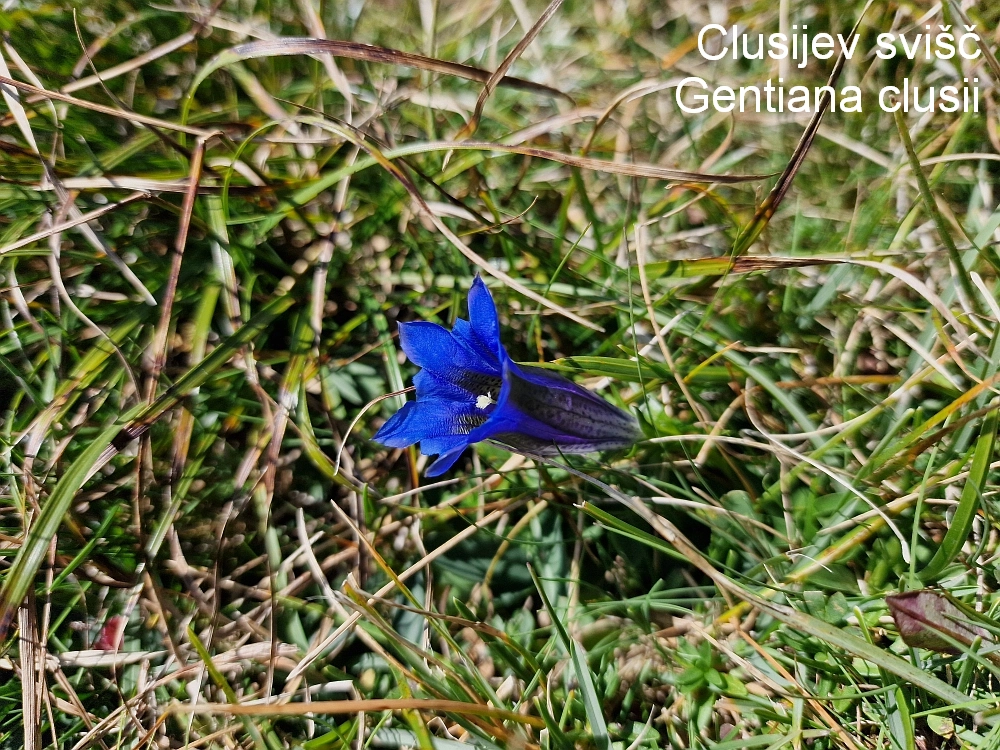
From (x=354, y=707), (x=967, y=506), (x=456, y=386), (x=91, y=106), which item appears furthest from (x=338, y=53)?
(x=967, y=506)

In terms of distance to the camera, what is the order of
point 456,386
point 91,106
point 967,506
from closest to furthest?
1. point 967,506
2. point 456,386
3. point 91,106

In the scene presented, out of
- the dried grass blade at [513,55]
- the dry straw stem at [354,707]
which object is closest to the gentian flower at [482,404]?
the dry straw stem at [354,707]

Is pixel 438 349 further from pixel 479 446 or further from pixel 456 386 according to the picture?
pixel 479 446

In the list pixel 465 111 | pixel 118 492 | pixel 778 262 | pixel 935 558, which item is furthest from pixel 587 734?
pixel 465 111

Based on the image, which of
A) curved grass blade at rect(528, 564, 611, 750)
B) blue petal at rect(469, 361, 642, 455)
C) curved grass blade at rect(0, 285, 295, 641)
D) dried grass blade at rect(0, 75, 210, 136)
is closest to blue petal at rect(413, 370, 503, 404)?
blue petal at rect(469, 361, 642, 455)

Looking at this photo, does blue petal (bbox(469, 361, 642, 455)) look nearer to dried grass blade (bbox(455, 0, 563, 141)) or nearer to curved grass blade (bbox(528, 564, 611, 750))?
curved grass blade (bbox(528, 564, 611, 750))

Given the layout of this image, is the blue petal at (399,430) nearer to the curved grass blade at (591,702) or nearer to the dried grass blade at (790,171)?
the curved grass blade at (591,702)

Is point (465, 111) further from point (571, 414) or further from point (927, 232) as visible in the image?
point (927, 232)

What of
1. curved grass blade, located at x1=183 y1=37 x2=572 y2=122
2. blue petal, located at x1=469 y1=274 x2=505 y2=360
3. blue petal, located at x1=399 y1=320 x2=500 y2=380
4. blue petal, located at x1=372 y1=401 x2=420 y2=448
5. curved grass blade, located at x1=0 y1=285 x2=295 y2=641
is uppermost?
curved grass blade, located at x1=183 y1=37 x2=572 y2=122

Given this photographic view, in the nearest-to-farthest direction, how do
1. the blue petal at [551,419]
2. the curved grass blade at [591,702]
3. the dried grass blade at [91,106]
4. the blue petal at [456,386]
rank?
the blue petal at [551,419], the curved grass blade at [591,702], the blue petal at [456,386], the dried grass blade at [91,106]
